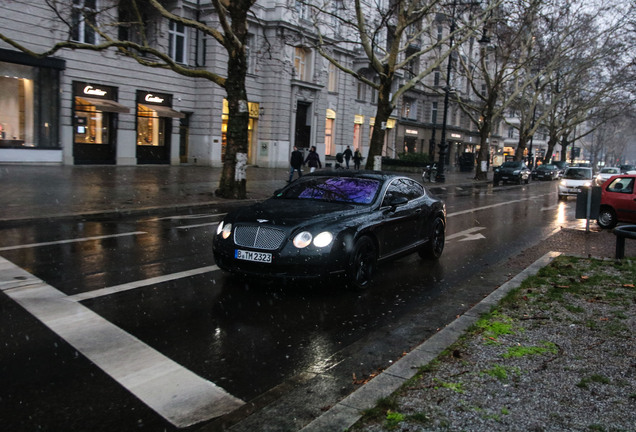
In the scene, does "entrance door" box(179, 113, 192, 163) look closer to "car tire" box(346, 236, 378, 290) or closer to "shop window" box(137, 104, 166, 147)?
"shop window" box(137, 104, 166, 147)

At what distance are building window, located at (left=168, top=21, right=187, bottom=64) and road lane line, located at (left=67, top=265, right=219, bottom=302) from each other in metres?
24.5

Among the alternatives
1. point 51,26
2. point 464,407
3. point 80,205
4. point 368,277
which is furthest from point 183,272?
point 51,26

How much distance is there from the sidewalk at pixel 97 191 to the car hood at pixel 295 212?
21.8ft

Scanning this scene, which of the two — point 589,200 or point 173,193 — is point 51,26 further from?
point 589,200

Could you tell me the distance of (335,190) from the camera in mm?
7523

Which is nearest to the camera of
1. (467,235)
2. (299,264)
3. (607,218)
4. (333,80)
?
(299,264)

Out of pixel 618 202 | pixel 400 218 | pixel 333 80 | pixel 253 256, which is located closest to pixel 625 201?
pixel 618 202

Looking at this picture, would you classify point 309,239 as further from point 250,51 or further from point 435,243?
point 250,51

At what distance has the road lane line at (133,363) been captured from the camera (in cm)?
362

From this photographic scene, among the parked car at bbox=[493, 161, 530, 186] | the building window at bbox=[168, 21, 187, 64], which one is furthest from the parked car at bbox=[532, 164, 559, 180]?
the building window at bbox=[168, 21, 187, 64]

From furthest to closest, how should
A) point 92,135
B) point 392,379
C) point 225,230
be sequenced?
1. point 92,135
2. point 225,230
3. point 392,379

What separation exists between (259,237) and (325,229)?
78 cm

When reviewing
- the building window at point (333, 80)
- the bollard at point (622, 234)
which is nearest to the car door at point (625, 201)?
the bollard at point (622, 234)

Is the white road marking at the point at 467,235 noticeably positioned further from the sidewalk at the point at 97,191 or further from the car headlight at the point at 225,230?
the sidewalk at the point at 97,191
